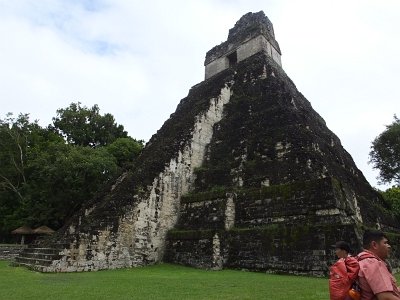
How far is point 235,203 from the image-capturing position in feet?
42.6

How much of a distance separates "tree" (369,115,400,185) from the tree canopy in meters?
20.5

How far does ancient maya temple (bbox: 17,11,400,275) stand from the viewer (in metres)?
10.8

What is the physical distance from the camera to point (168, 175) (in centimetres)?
1444

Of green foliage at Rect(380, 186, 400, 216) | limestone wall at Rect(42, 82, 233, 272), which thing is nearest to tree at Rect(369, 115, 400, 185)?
green foliage at Rect(380, 186, 400, 216)

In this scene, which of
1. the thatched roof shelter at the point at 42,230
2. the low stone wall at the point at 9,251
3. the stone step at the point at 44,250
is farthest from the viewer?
the thatched roof shelter at the point at 42,230

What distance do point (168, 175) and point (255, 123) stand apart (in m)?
4.46

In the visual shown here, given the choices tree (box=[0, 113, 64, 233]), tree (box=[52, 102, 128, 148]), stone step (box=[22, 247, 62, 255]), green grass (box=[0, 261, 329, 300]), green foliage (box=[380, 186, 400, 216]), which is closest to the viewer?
green grass (box=[0, 261, 329, 300])

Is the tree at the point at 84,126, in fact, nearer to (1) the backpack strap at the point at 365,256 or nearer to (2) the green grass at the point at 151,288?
(2) the green grass at the point at 151,288

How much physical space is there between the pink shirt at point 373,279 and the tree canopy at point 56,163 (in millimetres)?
17116

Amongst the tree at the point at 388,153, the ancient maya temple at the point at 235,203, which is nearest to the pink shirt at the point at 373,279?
the ancient maya temple at the point at 235,203

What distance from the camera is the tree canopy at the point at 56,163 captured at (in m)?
23.3

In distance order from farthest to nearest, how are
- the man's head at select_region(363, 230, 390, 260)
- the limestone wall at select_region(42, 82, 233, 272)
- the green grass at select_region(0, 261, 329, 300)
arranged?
the limestone wall at select_region(42, 82, 233, 272)
the green grass at select_region(0, 261, 329, 300)
the man's head at select_region(363, 230, 390, 260)

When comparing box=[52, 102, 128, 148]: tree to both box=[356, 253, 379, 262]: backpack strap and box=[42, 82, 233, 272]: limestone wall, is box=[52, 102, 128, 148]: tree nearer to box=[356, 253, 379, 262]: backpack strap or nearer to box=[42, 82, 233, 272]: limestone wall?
box=[42, 82, 233, 272]: limestone wall

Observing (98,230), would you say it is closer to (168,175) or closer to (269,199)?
(168,175)
